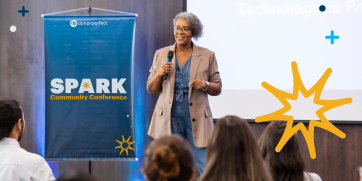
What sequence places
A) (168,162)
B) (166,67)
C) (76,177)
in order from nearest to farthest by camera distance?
(76,177) → (168,162) → (166,67)

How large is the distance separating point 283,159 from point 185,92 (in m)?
1.68

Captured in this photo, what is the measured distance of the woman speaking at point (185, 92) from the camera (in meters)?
3.57

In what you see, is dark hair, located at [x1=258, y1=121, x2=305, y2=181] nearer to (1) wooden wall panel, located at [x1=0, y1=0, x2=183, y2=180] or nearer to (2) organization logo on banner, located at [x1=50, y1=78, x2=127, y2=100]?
(2) organization logo on banner, located at [x1=50, y1=78, x2=127, y2=100]

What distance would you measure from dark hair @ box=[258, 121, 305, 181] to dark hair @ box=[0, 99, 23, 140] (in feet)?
4.28

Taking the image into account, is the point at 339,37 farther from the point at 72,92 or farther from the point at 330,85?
the point at 72,92

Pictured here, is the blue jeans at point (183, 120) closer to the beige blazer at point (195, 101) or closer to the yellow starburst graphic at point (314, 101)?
the beige blazer at point (195, 101)

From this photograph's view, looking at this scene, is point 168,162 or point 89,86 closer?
point 168,162

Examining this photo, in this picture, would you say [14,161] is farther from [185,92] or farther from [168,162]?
[185,92]

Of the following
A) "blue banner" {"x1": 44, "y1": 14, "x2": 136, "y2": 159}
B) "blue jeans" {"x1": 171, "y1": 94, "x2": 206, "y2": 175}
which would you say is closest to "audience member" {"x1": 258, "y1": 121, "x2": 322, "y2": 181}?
"blue jeans" {"x1": 171, "y1": 94, "x2": 206, "y2": 175}

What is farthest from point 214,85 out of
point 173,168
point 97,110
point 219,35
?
point 173,168

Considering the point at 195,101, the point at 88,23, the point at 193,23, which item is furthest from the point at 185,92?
the point at 88,23

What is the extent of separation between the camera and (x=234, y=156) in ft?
5.66

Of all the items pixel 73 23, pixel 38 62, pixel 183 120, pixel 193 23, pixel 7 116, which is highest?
pixel 73 23

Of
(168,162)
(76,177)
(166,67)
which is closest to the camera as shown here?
(76,177)
